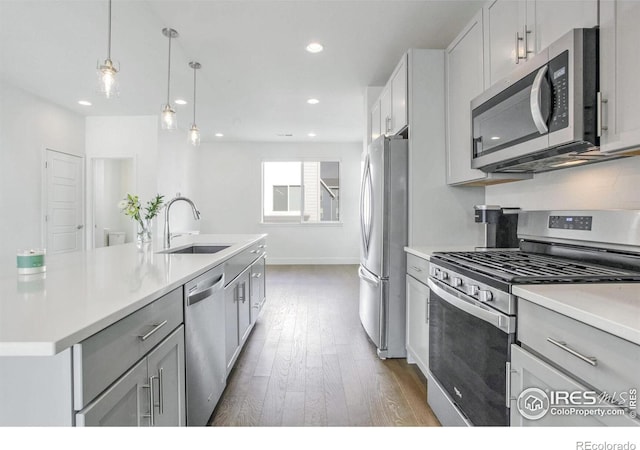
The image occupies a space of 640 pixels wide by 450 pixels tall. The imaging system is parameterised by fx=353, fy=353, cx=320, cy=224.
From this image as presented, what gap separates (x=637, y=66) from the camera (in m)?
1.19

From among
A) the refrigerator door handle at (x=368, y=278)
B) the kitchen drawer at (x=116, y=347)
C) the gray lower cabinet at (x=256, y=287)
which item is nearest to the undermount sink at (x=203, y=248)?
the gray lower cabinet at (x=256, y=287)

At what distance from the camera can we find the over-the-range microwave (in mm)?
1360

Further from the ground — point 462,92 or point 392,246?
point 462,92

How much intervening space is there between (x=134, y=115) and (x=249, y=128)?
6.20 ft

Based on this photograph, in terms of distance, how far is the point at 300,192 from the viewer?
7.86m

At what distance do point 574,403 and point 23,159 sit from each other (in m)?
6.07

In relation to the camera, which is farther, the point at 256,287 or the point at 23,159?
the point at 23,159

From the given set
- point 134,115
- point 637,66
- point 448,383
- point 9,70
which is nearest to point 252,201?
point 134,115

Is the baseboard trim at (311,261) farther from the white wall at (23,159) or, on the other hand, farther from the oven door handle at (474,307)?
the oven door handle at (474,307)

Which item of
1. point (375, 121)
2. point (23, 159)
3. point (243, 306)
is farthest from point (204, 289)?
point (23, 159)

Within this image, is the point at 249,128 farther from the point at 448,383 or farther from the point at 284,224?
the point at 448,383

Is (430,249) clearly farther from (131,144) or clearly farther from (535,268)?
(131,144)

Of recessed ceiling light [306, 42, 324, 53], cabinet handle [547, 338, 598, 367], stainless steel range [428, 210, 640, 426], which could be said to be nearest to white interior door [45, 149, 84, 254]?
recessed ceiling light [306, 42, 324, 53]

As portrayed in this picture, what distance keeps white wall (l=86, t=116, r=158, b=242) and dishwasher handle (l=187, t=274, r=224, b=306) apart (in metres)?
4.56
